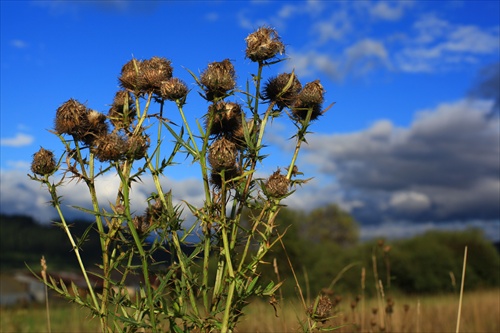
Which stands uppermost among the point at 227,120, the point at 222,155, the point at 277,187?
the point at 227,120

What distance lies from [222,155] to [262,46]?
601mm

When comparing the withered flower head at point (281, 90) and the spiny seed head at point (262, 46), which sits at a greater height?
the spiny seed head at point (262, 46)

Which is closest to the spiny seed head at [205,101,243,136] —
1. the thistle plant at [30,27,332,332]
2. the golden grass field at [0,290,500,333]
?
the thistle plant at [30,27,332,332]

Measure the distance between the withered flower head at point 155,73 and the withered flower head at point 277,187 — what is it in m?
0.75

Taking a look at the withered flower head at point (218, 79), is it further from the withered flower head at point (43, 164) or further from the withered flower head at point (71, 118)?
the withered flower head at point (43, 164)

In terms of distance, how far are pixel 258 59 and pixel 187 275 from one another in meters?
1.07

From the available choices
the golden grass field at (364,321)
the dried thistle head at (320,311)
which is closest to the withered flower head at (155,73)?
the dried thistle head at (320,311)

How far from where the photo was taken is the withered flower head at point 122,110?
9.30 feet

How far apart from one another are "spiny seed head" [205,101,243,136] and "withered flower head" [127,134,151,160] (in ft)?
1.02

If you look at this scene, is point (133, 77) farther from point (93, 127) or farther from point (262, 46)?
point (262, 46)

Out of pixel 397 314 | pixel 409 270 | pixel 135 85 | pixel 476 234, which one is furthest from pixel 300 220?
pixel 135 85

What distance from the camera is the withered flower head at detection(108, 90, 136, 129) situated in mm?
2836

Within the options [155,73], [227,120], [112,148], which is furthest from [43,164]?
[227,120]

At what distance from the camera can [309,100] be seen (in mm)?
2727
